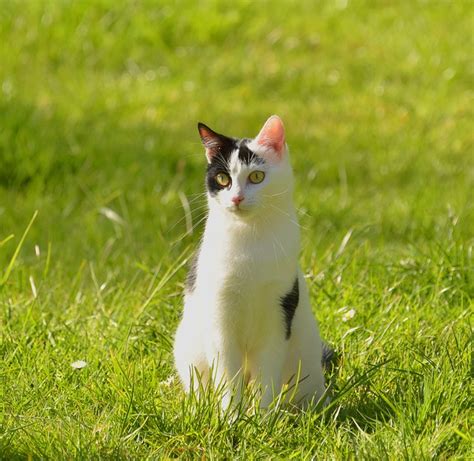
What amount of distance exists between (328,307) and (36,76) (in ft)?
15.6

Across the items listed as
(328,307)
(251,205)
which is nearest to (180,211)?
(328,307)

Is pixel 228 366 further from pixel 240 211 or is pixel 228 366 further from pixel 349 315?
pixel 349 315

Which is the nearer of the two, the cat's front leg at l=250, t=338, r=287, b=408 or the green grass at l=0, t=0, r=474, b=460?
the green grass at l=0, t=0, r=474, b=460

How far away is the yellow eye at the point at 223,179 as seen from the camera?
10.9 ft

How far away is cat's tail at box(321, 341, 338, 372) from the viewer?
3691mm

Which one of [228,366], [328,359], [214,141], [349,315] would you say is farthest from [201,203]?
[228,366]

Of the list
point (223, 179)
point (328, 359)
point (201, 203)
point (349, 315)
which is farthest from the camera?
point (201, 203)

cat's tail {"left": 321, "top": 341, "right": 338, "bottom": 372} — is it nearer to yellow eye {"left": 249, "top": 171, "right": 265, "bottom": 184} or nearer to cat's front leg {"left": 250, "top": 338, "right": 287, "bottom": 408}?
cat's front leg {"left": 250, "top": 338, "right": 287, "bottom": 408}

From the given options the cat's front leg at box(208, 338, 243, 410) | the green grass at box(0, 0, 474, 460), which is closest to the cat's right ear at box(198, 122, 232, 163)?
the cat's front leg at box(208, 338, 243, 410)

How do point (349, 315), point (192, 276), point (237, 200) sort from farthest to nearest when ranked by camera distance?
1. point (349, 315)
2. point (192, 276)
3. point (237, 200)

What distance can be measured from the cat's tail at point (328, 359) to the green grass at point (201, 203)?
51mm

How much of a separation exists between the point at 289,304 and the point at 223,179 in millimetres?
450

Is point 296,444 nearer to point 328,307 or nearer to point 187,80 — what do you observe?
point 328,307

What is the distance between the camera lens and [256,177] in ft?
10.8
